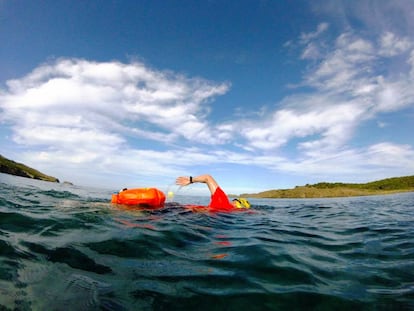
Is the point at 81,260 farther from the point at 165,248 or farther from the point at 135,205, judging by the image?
the point at 135,205

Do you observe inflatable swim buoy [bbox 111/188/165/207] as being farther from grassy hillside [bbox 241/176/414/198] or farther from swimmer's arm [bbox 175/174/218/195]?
grassy hillside [bbox 241/176/414/198]

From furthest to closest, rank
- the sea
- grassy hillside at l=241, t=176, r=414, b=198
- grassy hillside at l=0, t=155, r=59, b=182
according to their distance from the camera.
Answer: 1. grassy hillside at l=0, t=155, r=59, b=182
2. grassy hillside at l=241, t=176, r=414, b=198
3. the sea

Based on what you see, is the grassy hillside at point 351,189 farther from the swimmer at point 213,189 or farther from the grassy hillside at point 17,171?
the grassy hillside at point 17,171

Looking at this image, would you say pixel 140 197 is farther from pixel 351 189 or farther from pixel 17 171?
pixel 17 171

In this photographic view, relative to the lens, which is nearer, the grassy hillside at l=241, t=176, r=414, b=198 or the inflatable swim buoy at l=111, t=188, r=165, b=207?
the inflatable swim buoy at l=111, t=188, r=165, b=207

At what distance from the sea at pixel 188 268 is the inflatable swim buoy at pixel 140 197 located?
255cm

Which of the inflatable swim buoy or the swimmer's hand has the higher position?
the swimmer's hand

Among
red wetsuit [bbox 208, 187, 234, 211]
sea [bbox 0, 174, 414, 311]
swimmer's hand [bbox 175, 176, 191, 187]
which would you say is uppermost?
swimmer's hand [bbox 175, 176, 191, 187]

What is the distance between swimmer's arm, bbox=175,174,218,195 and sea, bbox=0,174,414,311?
12.7 ft

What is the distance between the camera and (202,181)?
10.9m

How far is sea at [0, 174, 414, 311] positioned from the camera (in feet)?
9.21

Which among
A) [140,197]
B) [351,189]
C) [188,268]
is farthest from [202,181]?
[351,189]

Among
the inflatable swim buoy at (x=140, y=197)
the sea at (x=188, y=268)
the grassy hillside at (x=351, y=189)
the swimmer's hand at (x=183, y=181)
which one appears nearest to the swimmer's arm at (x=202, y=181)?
the swimmer's hand at (x=183, y=181)

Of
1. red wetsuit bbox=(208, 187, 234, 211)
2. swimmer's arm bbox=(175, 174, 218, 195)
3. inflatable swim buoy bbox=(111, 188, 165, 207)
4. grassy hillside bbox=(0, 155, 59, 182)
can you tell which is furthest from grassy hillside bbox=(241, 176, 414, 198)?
grassy hillside bbox=(0, 155, 59, 182)
